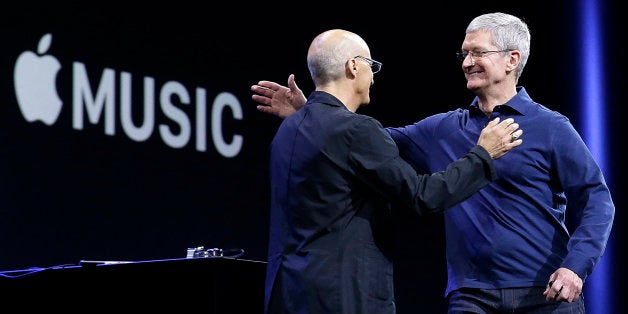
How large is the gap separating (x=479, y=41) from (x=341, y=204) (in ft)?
2.85

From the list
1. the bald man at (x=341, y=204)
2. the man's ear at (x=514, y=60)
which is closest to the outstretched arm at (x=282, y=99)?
the bald man at (x=341, y=204)

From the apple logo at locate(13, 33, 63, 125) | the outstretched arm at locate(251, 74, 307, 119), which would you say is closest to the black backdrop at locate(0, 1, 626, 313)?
the apple logo at locate(13, 33, 63, 125)

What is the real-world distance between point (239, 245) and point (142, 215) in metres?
0.63

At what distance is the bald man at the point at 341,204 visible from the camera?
2.42 meters

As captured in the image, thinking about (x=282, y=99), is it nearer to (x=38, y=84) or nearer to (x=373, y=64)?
(x=373, y=64)

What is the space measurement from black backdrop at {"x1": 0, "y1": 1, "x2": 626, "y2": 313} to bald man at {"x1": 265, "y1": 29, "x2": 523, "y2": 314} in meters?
2.11

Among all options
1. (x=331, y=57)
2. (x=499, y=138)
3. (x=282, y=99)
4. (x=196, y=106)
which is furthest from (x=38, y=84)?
(x=499, y=138)

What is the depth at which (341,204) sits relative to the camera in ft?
8.05

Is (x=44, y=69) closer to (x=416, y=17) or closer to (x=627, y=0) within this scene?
(x=416, y=17)

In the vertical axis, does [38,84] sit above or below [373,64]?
above

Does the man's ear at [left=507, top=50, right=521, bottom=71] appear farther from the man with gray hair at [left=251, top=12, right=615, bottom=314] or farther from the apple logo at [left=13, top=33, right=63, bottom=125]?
the apple logo at [left=13, top=33, right=63, bottom=125]

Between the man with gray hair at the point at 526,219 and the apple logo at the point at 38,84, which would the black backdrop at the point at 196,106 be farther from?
the man with gray hair at the point at 526,219

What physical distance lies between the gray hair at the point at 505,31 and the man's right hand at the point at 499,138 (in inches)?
16.6

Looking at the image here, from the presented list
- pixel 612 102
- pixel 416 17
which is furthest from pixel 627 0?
pixel 416 17
